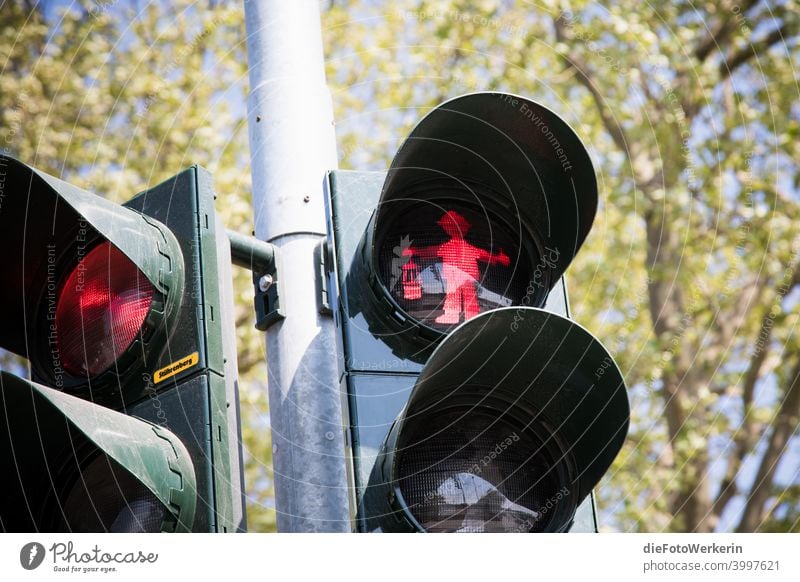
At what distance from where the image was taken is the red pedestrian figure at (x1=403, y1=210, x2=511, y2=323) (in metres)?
3.03

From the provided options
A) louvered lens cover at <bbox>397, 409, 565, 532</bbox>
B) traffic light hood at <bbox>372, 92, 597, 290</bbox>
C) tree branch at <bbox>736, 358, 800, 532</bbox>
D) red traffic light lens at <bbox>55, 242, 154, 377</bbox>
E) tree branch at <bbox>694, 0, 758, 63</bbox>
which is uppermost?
tree branch at <bbox>694, 0, 758, 63</bbox>

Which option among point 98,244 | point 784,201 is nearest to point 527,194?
point 98,244

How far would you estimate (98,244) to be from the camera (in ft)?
10.2

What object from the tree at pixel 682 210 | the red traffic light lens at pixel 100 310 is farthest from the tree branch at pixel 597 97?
the red traffic light lens at pixel 100 310

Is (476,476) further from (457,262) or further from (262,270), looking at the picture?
(262,270)

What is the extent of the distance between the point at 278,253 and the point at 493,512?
0.86m

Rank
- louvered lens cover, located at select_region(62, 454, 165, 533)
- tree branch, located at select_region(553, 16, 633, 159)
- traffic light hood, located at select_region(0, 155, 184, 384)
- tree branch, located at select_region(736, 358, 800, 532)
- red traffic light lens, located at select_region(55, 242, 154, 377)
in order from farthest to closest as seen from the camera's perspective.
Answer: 1. tree branch, located at select_region(553, 16, 633, 159)
2. tree branch, located at select_region(736, 358, 800, 532)
3. red traffic light lens, located at select_region(55, 242, 154, 377)
4. traffic light hood, located at select_region(0, 155, 184, 384)
5. louvered lens cover, located at select_region(62, 454, 165, 533)

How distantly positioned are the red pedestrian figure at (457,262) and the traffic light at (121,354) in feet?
1.78

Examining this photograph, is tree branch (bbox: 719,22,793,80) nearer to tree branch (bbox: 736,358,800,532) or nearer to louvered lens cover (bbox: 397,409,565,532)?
tree branch (bbox: 736,358,800,532)

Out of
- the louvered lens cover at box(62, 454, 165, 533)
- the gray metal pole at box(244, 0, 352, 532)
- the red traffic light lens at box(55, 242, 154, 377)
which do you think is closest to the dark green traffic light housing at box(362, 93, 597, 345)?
the gray metal pole at box(244, 0, 352, 532)

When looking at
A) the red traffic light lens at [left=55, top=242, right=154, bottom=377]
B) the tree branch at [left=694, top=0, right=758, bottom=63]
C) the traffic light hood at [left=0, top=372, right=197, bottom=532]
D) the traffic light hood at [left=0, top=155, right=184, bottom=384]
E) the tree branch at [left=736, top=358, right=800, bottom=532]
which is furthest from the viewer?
the tree branch at [left=694, top=0, right=758, bottom=63]

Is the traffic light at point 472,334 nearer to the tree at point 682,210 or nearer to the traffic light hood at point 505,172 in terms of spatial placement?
the traffic light hood at point 505,172

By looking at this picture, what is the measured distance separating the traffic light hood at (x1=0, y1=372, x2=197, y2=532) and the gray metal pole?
269 millimetres
